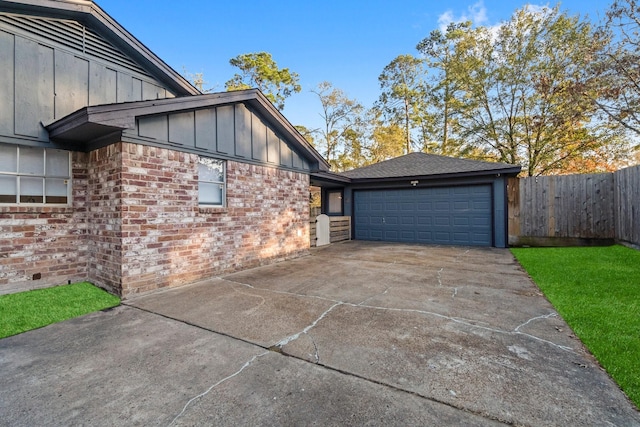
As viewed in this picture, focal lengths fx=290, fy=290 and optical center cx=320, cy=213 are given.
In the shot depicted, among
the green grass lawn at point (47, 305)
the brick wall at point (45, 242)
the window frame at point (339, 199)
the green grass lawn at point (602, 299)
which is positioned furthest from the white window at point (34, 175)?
the window frame at point (339, 199)

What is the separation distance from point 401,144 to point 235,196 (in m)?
18.9

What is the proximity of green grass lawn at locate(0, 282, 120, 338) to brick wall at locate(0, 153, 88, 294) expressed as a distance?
0.78ft

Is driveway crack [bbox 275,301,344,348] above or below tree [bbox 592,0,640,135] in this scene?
below

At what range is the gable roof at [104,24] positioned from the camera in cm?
471

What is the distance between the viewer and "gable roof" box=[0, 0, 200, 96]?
15.4 ft

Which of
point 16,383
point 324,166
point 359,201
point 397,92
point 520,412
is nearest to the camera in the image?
point 520,412

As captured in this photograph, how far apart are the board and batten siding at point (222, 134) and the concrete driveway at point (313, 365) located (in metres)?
2.82

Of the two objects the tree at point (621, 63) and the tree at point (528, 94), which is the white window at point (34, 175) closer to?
the tree at point (621, 63)

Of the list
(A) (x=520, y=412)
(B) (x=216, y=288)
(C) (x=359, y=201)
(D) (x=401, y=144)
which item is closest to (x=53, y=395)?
(B) (x=216, y=288)

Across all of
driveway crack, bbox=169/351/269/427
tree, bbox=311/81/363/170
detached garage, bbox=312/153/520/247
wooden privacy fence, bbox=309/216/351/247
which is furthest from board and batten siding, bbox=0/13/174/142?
tree, bbox=311/81/363/170

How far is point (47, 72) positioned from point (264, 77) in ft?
59.0

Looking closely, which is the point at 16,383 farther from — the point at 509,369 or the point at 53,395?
the point at 509,369

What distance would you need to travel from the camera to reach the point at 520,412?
197 cm

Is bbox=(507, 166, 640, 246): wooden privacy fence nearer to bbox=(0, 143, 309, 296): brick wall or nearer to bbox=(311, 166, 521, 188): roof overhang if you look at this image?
bbox=(311, 166, 521, 188): roof overhang
